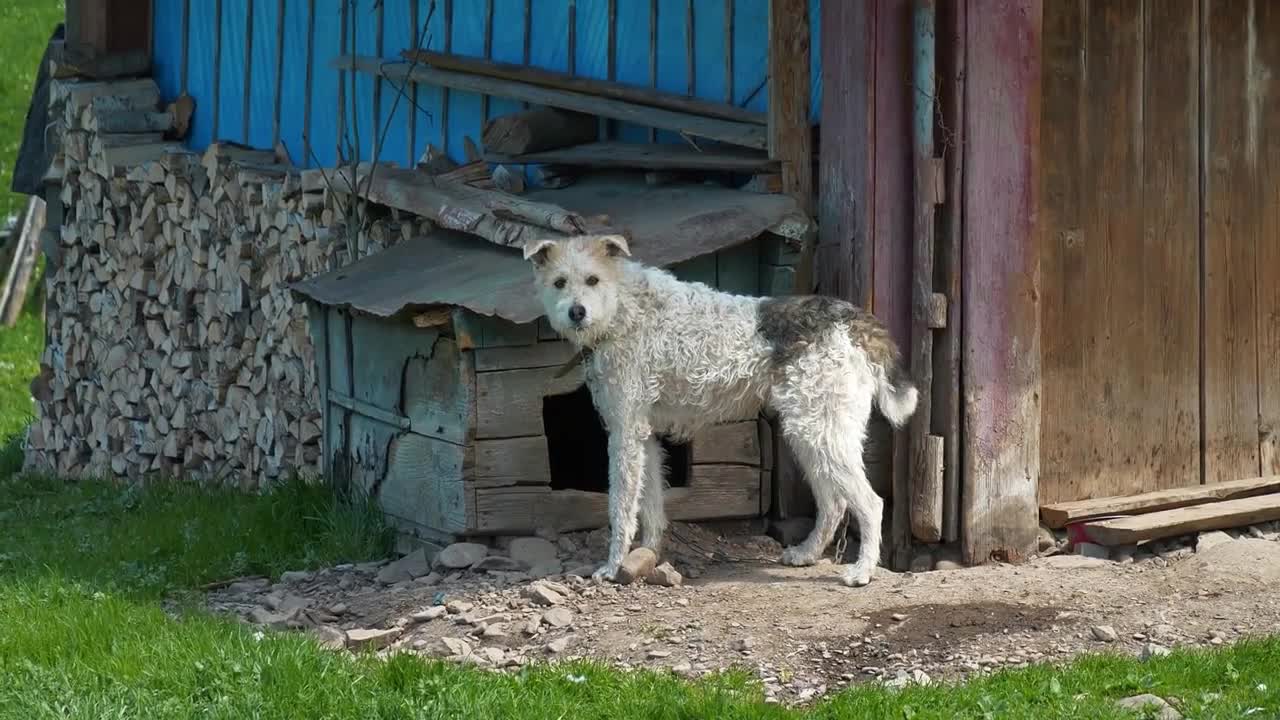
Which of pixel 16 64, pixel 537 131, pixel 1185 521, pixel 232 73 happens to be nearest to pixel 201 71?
pixel 232 73

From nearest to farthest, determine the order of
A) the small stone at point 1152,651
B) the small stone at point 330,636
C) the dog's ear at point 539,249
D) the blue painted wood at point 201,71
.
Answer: the small stone at point 1152,651 < the small stone at point 330,636 < the dog's ear at point 539,249 < the blue painted wood at point 201,71

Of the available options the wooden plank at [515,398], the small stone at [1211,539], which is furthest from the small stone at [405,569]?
the small stone at [1211,539]

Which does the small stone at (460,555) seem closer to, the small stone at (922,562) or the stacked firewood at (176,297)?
the small stone at (922,562)

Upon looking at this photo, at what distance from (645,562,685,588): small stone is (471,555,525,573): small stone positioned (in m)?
0.68

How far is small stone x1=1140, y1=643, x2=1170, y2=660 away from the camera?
6180 mm

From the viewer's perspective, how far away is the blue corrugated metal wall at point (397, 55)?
8.48 m

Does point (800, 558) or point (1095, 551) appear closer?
point (800, 558)

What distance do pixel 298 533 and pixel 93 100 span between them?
5.44 metres

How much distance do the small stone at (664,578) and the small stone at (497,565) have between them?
676 millimetres

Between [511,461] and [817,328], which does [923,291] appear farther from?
[511,461]

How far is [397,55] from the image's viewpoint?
35.0 ft

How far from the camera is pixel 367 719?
5660 millimetres

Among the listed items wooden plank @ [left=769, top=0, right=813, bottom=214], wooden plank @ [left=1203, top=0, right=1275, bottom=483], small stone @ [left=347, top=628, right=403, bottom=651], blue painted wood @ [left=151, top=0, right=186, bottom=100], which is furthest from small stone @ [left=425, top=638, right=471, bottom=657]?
blue painted wood @ [left=151, top=0, right=186, bottom=100]

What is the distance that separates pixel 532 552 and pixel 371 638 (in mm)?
1171
